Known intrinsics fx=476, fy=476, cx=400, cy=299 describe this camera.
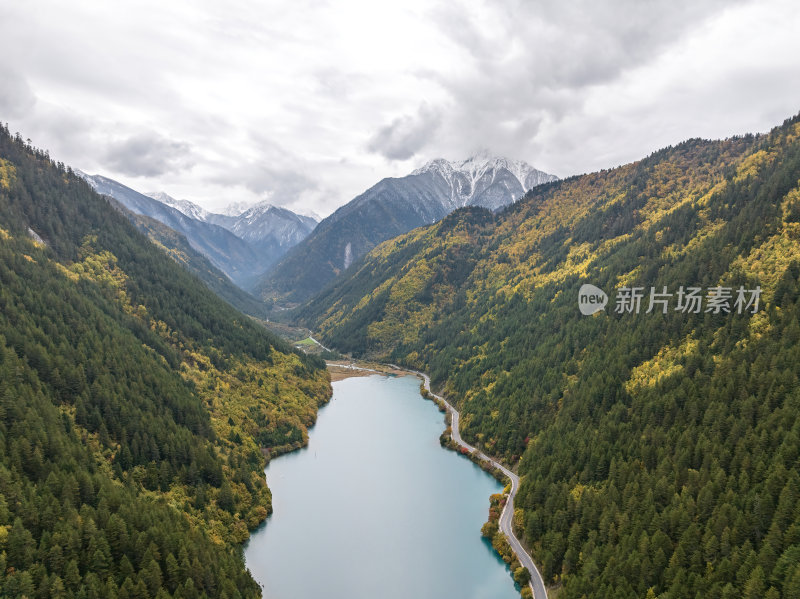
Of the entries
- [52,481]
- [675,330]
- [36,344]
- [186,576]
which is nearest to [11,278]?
[36,344]

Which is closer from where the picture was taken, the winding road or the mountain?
the mountain

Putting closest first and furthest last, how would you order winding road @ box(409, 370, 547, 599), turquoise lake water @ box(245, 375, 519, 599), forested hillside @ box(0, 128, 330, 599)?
forested hillside @ box(0, 128, 330, 599) < winding road @ box(409, 370, 547, 599) < turquoise lake water @ box(245, 375, 519, 599)

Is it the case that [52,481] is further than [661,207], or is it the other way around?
[661,207]

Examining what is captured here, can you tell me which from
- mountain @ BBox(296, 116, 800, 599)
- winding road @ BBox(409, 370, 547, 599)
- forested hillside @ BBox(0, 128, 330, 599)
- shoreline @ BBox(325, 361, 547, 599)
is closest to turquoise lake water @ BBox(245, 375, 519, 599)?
shoreline @ BBox(325, 361, 547, 599)

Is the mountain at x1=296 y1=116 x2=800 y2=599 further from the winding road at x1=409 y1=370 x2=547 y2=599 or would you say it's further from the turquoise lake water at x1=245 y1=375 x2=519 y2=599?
the turquoise lake water at x1=245 y1=375 x2=519 y2=599

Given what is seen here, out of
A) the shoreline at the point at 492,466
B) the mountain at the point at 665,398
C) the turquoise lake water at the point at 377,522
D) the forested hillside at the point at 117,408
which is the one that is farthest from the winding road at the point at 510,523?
the forested hillside at the point at 117,408

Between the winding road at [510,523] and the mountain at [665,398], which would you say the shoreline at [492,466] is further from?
the mountain at [665,398]

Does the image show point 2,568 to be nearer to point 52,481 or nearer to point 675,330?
point 52,481
